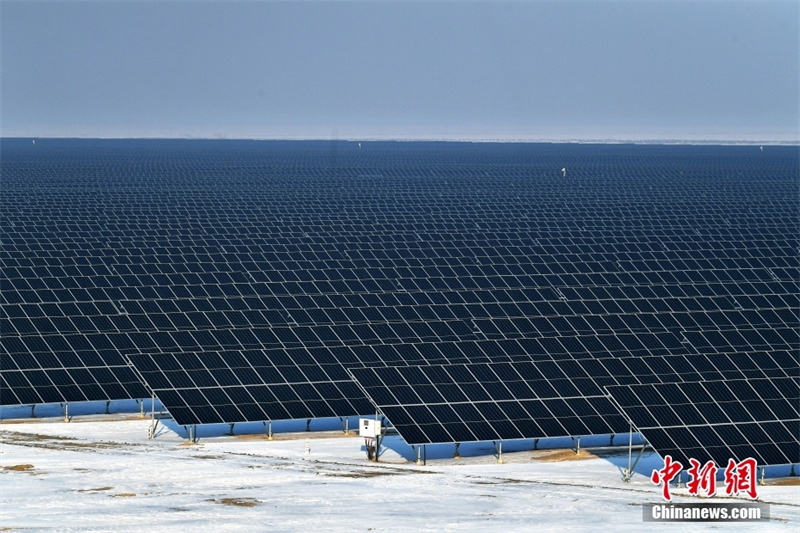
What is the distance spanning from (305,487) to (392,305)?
67.0 ft

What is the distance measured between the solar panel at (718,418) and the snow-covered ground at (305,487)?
1028 millimetres

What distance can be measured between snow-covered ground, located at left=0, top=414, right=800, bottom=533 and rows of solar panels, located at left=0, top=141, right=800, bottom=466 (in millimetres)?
1213

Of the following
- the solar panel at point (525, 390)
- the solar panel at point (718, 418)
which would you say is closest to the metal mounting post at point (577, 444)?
the solar panel at point (525, 390)

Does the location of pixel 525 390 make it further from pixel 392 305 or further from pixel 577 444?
pixel 392 305

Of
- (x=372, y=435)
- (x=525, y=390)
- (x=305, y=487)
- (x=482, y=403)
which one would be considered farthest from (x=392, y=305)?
(x=305, y=487)

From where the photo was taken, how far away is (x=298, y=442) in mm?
39000

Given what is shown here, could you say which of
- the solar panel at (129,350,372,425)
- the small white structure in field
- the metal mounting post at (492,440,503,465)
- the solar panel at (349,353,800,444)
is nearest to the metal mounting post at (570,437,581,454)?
the solar panel at (349,353,800,444)

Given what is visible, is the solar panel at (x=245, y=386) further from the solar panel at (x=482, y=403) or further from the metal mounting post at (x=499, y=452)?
the metal mounting post at (x=499, y=452)

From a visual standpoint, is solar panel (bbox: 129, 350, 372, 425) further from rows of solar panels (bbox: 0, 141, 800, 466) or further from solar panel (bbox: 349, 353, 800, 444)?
solar panel (bbox: 349, 353, 800, 444)

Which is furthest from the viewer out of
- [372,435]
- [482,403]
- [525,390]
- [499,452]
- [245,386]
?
[245,386]

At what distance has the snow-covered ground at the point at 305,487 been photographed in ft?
95.0

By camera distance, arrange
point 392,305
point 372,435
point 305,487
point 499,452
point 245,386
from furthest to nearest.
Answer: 1. point 392,305
2. point 245,386
3. point 499,452
4. point 372,435
5. point 305,487

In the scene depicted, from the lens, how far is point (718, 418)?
34.6 m

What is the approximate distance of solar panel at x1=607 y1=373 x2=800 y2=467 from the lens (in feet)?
110
